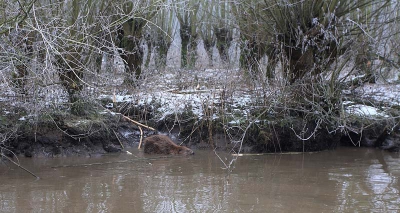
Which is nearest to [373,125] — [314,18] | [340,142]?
[340,142]

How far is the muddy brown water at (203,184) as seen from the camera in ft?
20.6

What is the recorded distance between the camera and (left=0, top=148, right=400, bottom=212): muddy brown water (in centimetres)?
628

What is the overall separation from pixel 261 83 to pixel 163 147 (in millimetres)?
2549

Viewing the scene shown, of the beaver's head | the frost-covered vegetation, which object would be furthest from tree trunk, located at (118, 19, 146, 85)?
the beaver's head

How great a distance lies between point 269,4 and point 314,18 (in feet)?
3.14

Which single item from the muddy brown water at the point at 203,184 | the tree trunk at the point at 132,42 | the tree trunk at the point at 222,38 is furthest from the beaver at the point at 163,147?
the tree trunk at the point at 222,38

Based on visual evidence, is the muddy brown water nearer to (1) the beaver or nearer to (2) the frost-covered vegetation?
(1) the beaver

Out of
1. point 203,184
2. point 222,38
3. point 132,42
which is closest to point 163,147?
point 203,184

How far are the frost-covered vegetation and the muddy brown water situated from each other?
780 mm

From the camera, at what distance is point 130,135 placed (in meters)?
10.9

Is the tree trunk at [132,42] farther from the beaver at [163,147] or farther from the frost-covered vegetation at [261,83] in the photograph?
the beaver at [163,147]

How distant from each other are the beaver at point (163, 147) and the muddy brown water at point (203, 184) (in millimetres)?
220

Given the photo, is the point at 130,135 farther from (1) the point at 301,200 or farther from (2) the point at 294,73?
(1) the point at 301,200

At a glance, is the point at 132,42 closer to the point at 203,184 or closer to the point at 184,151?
the point at 184,151
